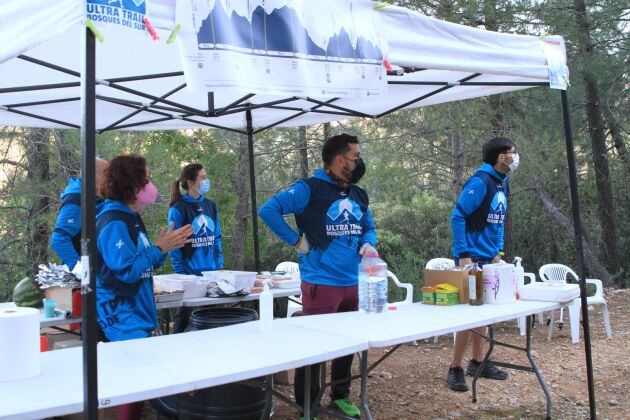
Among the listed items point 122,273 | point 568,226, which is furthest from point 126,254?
point 568,226

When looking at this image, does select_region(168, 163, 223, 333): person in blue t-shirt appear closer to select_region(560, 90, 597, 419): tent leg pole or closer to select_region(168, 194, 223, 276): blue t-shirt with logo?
select_region(168, 194, 223, 276): blue t-shirt with logo

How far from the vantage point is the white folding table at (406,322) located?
2.75 metres

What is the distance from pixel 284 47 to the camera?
2.49m

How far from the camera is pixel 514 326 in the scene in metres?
7.08

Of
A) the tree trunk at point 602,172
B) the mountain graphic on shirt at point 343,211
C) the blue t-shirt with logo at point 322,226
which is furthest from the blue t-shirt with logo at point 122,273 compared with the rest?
the tree trunk at point 602,172

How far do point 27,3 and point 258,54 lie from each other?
882 mm

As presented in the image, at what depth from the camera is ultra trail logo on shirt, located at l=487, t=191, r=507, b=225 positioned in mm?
4234

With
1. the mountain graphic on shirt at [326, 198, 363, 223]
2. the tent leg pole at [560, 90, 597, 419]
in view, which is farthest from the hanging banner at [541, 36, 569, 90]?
the mountain graphic on shirt at [326, 198, 363, 223]

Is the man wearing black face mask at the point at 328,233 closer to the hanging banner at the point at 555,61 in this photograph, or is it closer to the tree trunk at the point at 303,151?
the hanging banner at the point at 555,61

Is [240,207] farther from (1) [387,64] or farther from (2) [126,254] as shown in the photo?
(1) [387,64]

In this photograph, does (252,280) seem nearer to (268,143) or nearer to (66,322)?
(66,322)

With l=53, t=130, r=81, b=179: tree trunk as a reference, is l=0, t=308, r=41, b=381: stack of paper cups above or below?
below

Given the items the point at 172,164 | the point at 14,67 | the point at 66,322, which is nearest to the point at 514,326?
the point at 172,164

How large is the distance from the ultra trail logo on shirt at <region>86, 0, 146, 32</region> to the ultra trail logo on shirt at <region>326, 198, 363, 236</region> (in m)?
1.79
